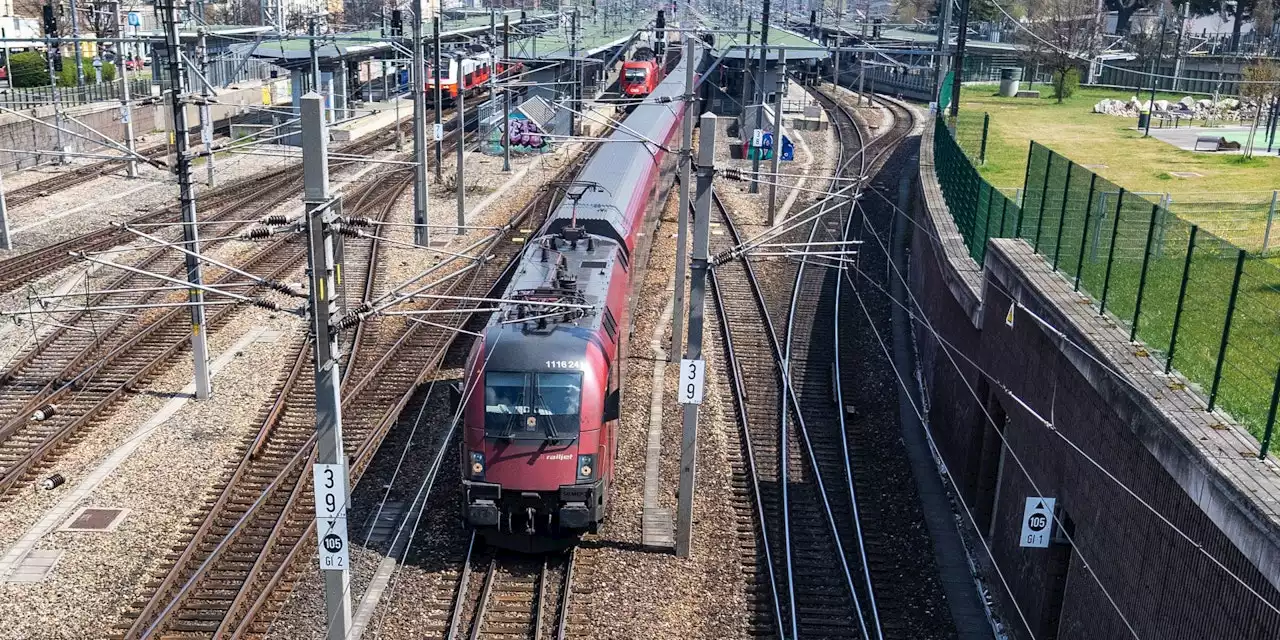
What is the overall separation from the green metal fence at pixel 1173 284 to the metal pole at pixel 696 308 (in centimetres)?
450

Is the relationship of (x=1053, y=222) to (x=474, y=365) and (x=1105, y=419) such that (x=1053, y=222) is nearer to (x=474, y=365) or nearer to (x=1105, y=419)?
(x=1105, y=419)

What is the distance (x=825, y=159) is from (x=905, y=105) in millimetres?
22215

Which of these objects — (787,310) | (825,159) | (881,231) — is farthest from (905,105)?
(787,310)

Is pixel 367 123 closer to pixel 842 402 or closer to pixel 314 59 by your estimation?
pixel 314 59

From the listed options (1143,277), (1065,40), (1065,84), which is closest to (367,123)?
(1065,84)

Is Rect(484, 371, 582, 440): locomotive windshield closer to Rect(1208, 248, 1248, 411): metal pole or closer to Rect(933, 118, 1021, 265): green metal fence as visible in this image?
Rect(1208, 248, 1248, 411): metal pole

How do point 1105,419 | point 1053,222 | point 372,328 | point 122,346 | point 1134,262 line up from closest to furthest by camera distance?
1. point 1105,419
2. point 1134,262
3. point 1053,222
4. point 122,346
5. point 372,328

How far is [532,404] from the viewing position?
1314 centimetres

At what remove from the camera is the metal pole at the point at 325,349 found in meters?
9.05

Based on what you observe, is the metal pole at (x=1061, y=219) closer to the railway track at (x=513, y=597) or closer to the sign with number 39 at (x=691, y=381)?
the sign with number 39 at (x=691, y=381)

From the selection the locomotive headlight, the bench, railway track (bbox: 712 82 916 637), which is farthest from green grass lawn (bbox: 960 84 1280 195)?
the locomotive headlight

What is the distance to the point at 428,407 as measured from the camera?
18.4 metres

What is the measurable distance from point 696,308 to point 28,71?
4341 centimetres

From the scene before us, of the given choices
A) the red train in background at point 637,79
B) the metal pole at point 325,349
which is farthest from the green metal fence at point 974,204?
the red train in background at point 637,79
